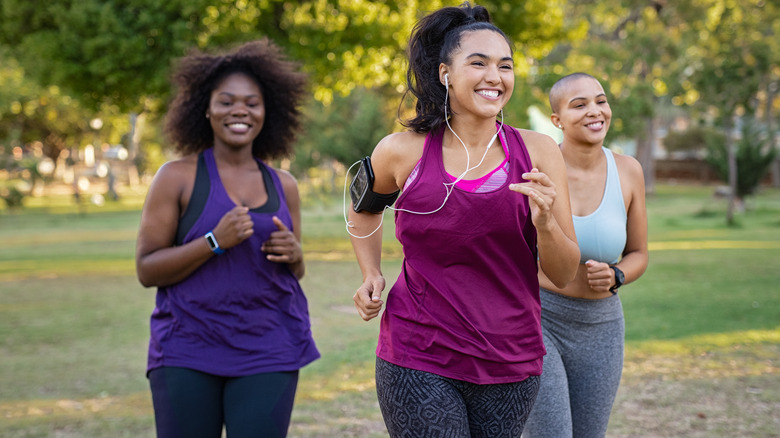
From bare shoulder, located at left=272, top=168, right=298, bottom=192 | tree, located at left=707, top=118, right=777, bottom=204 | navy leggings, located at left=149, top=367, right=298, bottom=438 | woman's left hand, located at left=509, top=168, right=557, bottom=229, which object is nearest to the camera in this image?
woman's left hand, located at left=509, top=168, right=557, bottom=229

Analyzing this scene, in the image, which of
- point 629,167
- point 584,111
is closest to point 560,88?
point 584,111

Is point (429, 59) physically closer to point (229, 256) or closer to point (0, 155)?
point (229, 256)

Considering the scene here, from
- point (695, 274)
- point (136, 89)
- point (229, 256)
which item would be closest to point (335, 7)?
point (136, 89)

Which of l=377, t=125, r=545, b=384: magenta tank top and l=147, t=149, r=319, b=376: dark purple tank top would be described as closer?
l=377, t=125, r=545, b=384: magenta tank top

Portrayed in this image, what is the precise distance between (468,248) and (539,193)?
0.29 m

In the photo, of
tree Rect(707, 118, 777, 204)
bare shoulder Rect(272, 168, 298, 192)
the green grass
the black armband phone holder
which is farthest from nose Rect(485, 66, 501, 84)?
tree Rect(707, 118, 777, 204)

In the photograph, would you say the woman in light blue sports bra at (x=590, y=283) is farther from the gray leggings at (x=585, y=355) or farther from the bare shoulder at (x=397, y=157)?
the bare shoulder at (x=397, y=157)

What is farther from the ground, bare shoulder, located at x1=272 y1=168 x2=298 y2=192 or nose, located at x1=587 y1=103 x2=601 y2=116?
nose, located at x1=587 y1=103 x2=601 y2=116

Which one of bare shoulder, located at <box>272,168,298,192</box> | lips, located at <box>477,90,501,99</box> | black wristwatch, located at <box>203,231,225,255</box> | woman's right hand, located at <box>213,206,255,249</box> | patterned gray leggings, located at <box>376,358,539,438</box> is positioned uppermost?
lips, located at <box>477,90,501,99</box>

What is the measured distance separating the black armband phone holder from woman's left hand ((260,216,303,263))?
0.68 m

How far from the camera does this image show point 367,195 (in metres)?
2.92

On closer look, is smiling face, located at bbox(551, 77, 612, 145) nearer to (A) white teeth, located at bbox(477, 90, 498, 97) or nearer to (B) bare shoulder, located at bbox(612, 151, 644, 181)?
(B) bare shoulder, located at bbox(612, 151, 644, 181)

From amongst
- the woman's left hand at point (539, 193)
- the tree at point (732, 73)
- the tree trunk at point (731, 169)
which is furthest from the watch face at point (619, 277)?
the tree trunk at point (731, 169)

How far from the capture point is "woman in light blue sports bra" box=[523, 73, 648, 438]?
3.39 metres
